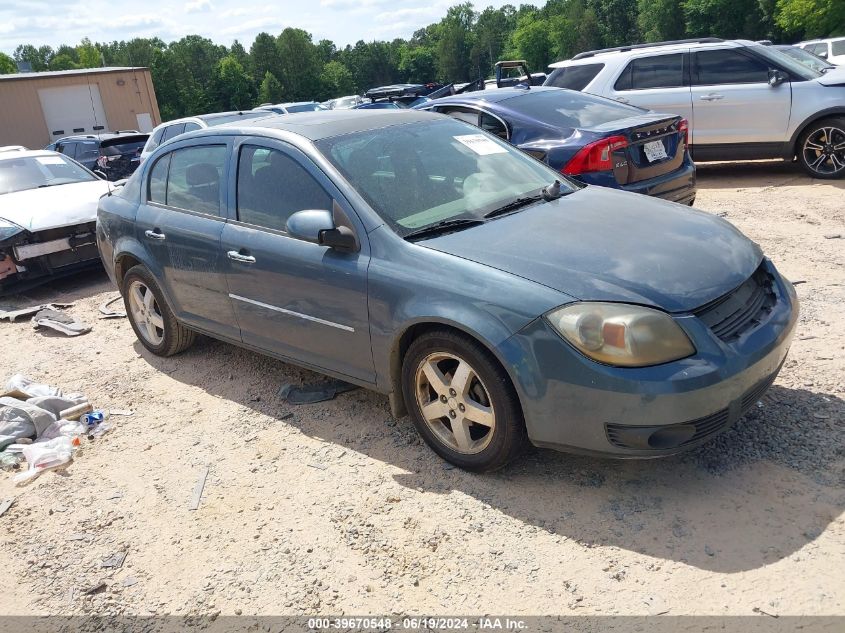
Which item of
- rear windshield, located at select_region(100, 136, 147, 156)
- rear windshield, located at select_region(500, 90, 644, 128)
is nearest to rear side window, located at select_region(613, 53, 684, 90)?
rear windshield, located at select_region(500, 90, 644, 128)

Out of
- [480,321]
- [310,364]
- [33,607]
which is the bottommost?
[33,607]

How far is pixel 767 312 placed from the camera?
334 cm

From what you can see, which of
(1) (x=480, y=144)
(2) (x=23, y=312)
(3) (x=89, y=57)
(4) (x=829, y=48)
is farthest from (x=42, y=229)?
(3) (x=89, y=57)

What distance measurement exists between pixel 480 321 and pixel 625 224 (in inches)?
41.1

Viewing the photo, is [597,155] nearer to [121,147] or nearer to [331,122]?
[331,122]

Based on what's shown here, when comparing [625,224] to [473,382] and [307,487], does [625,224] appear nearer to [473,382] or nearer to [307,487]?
[473,382]

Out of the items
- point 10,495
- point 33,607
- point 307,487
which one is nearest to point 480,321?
point 307,487

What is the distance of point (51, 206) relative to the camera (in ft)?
26.9

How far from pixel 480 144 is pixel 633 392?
2.16m

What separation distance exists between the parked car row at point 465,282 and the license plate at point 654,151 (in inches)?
82.0

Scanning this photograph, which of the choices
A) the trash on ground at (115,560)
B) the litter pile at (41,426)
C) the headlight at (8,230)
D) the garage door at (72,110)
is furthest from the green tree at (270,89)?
the trash on ground at (115,560)

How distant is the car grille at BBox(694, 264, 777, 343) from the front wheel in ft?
20.4

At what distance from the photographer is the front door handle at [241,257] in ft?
13.8

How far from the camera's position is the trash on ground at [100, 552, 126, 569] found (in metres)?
3.23
